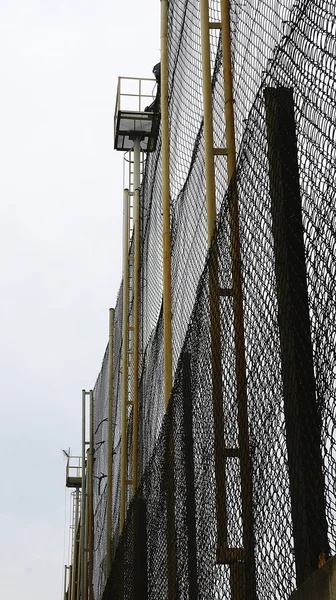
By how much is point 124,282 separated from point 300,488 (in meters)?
8.49

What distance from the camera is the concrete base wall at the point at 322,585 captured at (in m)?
2.17

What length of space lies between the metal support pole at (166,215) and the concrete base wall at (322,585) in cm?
348

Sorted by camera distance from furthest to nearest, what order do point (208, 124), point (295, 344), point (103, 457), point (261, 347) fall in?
point (103, 457), point (208, 124), point (261, 347), point (295, 344)

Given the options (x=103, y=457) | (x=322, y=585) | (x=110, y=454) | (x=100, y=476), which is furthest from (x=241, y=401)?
(x=100, y=476)

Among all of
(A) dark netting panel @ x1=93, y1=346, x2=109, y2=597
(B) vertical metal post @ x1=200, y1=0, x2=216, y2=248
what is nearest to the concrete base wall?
(B) vertical metal post @ x1=200, y1=0, x2=216, y2=248

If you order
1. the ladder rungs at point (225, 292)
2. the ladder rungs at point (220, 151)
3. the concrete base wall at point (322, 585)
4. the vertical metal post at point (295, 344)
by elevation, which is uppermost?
the ladder rungs at point (220, 151)

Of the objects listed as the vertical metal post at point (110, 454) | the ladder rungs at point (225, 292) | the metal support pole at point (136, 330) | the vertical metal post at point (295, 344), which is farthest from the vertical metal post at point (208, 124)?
the vertical metal post at point (110, 454)

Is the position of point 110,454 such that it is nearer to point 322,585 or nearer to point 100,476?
point 100,476

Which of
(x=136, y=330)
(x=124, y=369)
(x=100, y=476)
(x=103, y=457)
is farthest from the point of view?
(x=100, y=476)

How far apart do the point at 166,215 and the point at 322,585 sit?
456 centimetres

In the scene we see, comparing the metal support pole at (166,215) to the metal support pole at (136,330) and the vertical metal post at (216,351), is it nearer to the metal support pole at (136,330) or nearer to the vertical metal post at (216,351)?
the vertical metal post at (216,351)

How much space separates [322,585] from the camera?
2.25 meters

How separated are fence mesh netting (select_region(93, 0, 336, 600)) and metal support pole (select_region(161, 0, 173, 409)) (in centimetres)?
39

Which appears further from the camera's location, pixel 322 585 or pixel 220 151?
pixel 220 151
